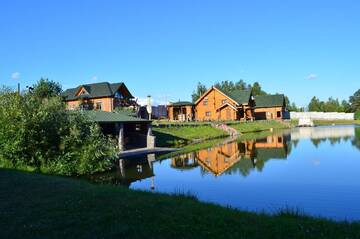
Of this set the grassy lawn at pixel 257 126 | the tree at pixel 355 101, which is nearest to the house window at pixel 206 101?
the grassy lawn at pixel 257 126

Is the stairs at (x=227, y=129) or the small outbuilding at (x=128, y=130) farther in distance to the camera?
the stairs at (x=227, y=129)

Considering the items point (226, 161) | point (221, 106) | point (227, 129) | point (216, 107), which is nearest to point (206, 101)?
point (216, 107)

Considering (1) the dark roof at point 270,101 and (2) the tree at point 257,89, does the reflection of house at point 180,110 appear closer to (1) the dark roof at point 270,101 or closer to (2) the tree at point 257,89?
(1) the dark roof at point 270,101

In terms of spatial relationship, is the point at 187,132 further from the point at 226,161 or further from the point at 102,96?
the point at 226,161

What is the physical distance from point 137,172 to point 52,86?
42926mm

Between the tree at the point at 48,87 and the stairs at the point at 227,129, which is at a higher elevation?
the tree at the point at 48,87

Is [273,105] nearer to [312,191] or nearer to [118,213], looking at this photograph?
[312,191]

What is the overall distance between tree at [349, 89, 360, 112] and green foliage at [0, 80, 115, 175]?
107 metres

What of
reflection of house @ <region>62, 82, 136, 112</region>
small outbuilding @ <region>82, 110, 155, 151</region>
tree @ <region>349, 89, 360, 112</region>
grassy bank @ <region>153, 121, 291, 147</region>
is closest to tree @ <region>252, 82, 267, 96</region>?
tree @ <region>349, 89, 360, 112</region>

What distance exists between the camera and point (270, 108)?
8169 centimetres

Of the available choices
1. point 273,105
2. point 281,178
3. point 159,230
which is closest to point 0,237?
point 159,230

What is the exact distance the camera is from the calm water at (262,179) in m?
12.5

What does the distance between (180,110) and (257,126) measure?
15.7 metres

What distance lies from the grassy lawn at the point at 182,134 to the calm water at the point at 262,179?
1091cm
